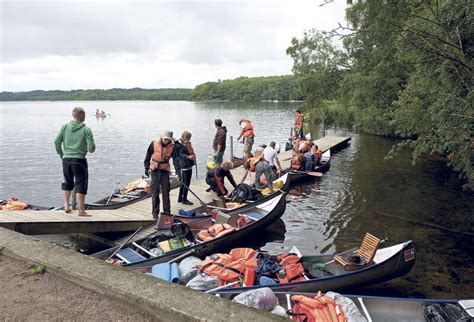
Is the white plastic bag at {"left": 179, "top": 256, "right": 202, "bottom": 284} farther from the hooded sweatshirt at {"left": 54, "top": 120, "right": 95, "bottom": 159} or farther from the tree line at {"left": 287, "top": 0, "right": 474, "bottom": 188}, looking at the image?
the tree line at {"left": 287, "top": 0, "right": 474, "bottom": 188}

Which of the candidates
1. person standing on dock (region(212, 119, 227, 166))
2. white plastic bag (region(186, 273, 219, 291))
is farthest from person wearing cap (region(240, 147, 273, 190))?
white plastic bag (region(186, 273, 219, 291))

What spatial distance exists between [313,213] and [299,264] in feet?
17.9

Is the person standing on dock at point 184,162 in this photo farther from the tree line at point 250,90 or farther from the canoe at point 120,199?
the tree line at point 250,90

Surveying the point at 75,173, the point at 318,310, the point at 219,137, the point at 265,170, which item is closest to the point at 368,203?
the point at 265,170

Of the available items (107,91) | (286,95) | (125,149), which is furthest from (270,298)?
(107,91)

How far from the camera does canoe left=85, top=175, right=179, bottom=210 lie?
33.3 feet

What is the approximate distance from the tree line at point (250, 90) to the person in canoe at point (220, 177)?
8846cm

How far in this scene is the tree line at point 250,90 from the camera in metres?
109

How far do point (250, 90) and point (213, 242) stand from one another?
113006 mm

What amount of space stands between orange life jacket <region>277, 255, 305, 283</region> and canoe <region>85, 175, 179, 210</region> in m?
5.60

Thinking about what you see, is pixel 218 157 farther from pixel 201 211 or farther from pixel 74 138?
pixel 74 138

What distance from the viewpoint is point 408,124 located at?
11.7 m

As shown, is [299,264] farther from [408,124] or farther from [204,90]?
[204,90]

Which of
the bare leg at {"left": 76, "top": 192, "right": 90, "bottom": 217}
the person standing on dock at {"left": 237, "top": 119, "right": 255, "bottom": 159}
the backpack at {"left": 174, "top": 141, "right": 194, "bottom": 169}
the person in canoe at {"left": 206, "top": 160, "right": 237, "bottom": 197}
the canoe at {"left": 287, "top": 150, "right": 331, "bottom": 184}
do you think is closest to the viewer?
the bare leg at {"left": 76, "top": 192, "right": 90, "bottom": 217}
